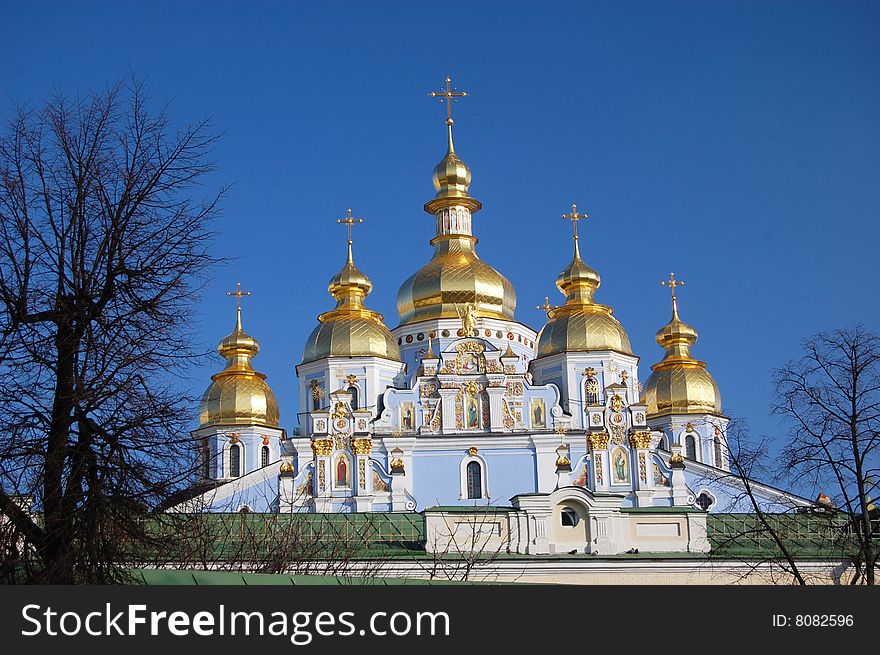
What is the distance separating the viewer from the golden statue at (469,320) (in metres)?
58.2

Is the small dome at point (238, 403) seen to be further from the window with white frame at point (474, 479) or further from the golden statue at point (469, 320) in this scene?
the window with white frame at point (474, 479)

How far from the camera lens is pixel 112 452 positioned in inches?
589

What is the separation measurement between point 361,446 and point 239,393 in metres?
11.8

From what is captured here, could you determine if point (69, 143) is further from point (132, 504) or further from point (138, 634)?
point (138, 634)

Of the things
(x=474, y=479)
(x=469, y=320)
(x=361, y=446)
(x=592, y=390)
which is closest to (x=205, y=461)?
(x=474, y=479)

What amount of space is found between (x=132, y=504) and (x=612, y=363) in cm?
4543

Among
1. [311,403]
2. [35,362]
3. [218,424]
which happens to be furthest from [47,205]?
[218,424]

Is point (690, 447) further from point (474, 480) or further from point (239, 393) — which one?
point (239, 393)

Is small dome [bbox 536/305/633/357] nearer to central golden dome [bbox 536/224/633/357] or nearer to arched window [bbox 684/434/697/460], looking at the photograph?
central golden dome [bbox 536/224/633/357]

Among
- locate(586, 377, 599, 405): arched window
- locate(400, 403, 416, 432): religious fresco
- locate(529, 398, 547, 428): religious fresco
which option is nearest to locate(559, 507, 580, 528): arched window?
locate(529, 398, 547, 428): religious fresco

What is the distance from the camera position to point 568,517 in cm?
3578

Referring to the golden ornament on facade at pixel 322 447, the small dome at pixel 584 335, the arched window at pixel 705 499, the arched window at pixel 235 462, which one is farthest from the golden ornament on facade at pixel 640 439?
the arched window at pixel 235 462

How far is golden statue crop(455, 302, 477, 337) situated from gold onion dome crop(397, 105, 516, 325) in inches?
38.2

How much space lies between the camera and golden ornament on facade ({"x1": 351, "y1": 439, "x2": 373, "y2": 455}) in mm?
54531
